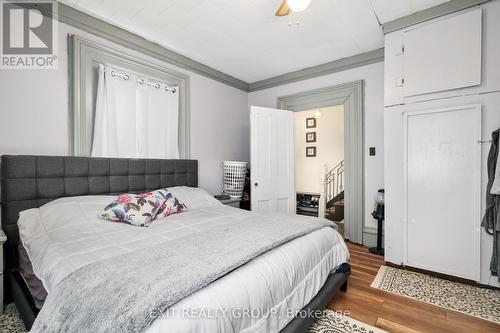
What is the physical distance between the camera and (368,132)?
10.9ft

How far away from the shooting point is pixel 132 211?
1.99 metres

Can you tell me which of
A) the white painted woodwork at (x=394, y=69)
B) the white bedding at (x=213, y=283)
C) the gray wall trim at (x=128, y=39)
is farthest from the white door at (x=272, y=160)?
the white painted woodwork at (x=394, y=69)

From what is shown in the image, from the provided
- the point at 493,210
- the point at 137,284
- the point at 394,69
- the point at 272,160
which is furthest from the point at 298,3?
the point at 493,210

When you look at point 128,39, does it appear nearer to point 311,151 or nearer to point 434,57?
point 434,57

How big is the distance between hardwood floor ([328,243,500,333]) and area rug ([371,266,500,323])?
88mm

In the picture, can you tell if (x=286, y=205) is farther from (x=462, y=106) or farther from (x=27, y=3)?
(x=27, y=3)

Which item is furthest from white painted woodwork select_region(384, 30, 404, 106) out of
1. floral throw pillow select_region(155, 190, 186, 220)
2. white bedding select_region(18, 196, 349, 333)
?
floral throw pillow select_region(155, 190, 186, 220)

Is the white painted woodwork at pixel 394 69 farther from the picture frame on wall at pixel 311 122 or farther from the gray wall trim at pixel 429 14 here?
the picture frame on wall at pixel 311 122

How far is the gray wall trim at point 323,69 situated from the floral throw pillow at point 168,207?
2792mm

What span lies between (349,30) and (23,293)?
383 cm

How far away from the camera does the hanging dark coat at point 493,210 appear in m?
2.07

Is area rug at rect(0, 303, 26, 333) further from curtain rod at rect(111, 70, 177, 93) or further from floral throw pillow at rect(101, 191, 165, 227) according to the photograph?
curtain rod at rect(111, 70, 177, 93)

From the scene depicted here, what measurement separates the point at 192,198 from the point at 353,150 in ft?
7.82

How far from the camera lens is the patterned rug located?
5.27ft
